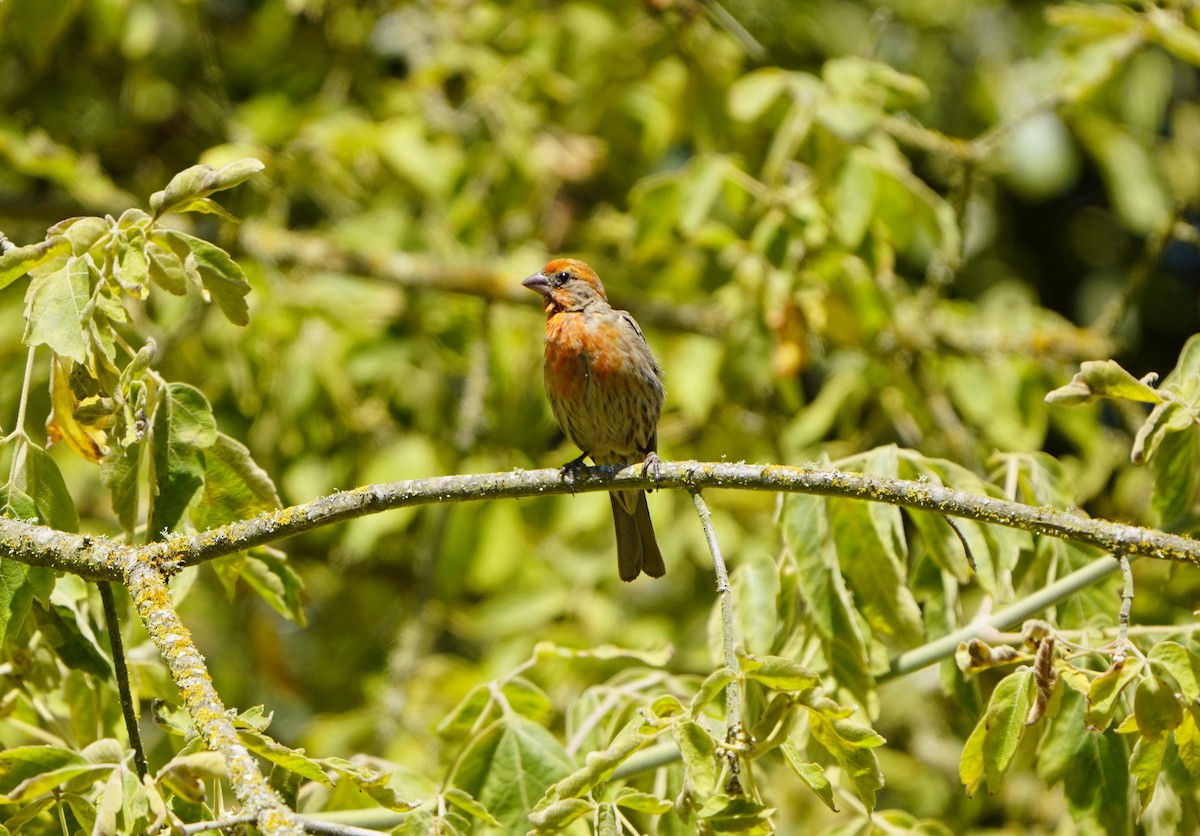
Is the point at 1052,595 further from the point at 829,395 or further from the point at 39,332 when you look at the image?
the point at 829,395

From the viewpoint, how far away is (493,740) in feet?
9.45

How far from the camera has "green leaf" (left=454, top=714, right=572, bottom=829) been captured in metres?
2.83

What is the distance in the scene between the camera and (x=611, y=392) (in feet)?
14.8

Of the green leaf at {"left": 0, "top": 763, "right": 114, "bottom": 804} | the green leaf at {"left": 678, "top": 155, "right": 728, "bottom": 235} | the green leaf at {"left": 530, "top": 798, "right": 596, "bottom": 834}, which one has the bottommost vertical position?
the green leaf at {"left": 530, "top": 798, "right": 596, "bottom": 834}

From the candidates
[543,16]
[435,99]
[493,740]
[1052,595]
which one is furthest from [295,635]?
[1052,595]

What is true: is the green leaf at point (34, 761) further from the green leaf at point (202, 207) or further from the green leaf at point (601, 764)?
the green leaf at point (202, 207)

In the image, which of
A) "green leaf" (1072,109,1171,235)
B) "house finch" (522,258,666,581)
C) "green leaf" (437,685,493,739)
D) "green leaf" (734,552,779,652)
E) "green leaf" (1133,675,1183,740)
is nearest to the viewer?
"green leaf" (1133,675,1183,740)

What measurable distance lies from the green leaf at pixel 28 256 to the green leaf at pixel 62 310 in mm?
36

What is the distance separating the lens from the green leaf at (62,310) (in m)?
2.26

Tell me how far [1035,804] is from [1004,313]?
2146 millimetres

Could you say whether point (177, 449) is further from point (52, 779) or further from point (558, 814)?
Answer: point (558, 814)

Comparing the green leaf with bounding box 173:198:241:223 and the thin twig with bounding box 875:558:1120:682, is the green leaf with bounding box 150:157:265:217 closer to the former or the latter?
the green leaf with bounding box 173:198:241:223

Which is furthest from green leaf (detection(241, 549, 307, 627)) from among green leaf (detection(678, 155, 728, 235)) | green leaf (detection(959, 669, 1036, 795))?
green leaf (detection(678, 155, 728, 235))

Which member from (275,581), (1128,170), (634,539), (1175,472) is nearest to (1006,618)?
(1175,472)
